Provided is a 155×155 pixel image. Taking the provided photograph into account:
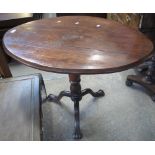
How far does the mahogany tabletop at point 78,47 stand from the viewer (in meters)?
0.84

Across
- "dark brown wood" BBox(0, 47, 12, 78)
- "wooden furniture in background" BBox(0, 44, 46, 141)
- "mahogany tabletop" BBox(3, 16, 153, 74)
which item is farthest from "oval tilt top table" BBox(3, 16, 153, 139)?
"wooden furniture in background" BBox(0, 44, 46, 141)

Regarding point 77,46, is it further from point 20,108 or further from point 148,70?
point 148,70

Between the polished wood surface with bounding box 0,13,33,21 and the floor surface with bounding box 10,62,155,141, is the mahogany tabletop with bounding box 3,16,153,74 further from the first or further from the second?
the polished wood surface with bounding box 0,13,33,21

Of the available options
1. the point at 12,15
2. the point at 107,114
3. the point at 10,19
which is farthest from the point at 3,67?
the point at 12,15

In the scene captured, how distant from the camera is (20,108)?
104 cm

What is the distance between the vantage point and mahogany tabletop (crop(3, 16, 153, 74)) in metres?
0.84

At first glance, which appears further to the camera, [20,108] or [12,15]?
[12,15]

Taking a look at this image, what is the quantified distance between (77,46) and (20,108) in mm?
462

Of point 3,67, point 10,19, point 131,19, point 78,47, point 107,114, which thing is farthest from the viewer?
point 10,19

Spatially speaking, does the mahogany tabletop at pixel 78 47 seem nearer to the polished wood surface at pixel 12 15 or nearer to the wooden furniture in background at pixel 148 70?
the wooden furniture in background at pixel 148 70

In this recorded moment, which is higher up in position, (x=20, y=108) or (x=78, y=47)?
(x=78, y=47)

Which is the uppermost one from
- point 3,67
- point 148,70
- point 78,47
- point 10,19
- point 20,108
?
point 78,47
